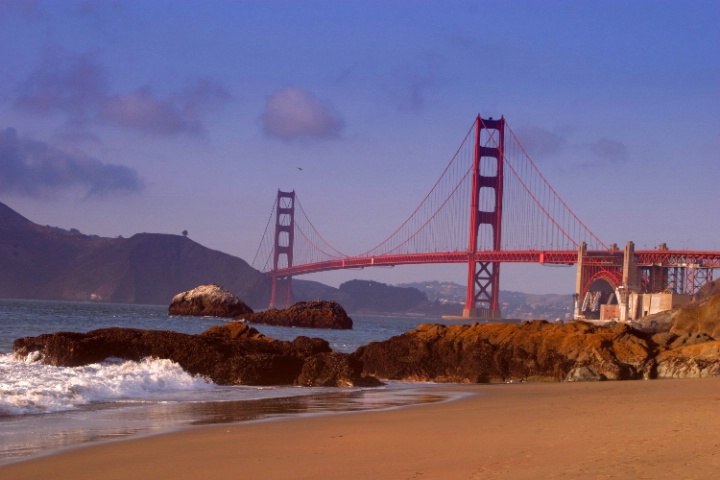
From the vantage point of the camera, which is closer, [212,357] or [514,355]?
[212,357]

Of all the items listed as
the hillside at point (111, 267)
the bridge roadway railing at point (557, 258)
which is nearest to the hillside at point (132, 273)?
the hillside at point (111, 267)

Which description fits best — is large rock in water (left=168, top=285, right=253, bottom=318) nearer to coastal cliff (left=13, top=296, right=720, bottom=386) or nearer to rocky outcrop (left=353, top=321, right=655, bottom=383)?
coastal cliff (left=13, top=296, right=720, bottom=386)

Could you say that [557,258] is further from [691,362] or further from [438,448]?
[438,448]

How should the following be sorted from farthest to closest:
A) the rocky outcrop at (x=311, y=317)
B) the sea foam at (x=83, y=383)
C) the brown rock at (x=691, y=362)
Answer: the rocky outcrop at (x=311, y=317), the brown rock at (x=691, y=362), the sea foam at (x=83, y=383)

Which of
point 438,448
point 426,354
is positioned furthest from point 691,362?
point 438,448

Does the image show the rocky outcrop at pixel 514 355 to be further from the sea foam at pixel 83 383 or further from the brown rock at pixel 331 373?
the sea foam at pixel 83 383

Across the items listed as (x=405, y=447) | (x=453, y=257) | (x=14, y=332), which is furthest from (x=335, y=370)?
(x=453, y=257)

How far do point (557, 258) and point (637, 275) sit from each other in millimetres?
6184

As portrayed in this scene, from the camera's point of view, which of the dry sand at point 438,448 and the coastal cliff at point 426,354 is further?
the coastal cliff at point 426,354

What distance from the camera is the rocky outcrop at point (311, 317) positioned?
5862cm

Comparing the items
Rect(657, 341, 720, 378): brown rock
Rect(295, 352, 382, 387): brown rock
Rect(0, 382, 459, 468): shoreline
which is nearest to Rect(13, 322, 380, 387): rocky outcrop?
Rect(295, 352, 382, 387): brown rock

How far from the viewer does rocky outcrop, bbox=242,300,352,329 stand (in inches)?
2308

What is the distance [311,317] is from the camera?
59.6 metres

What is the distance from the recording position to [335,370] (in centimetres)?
1611
